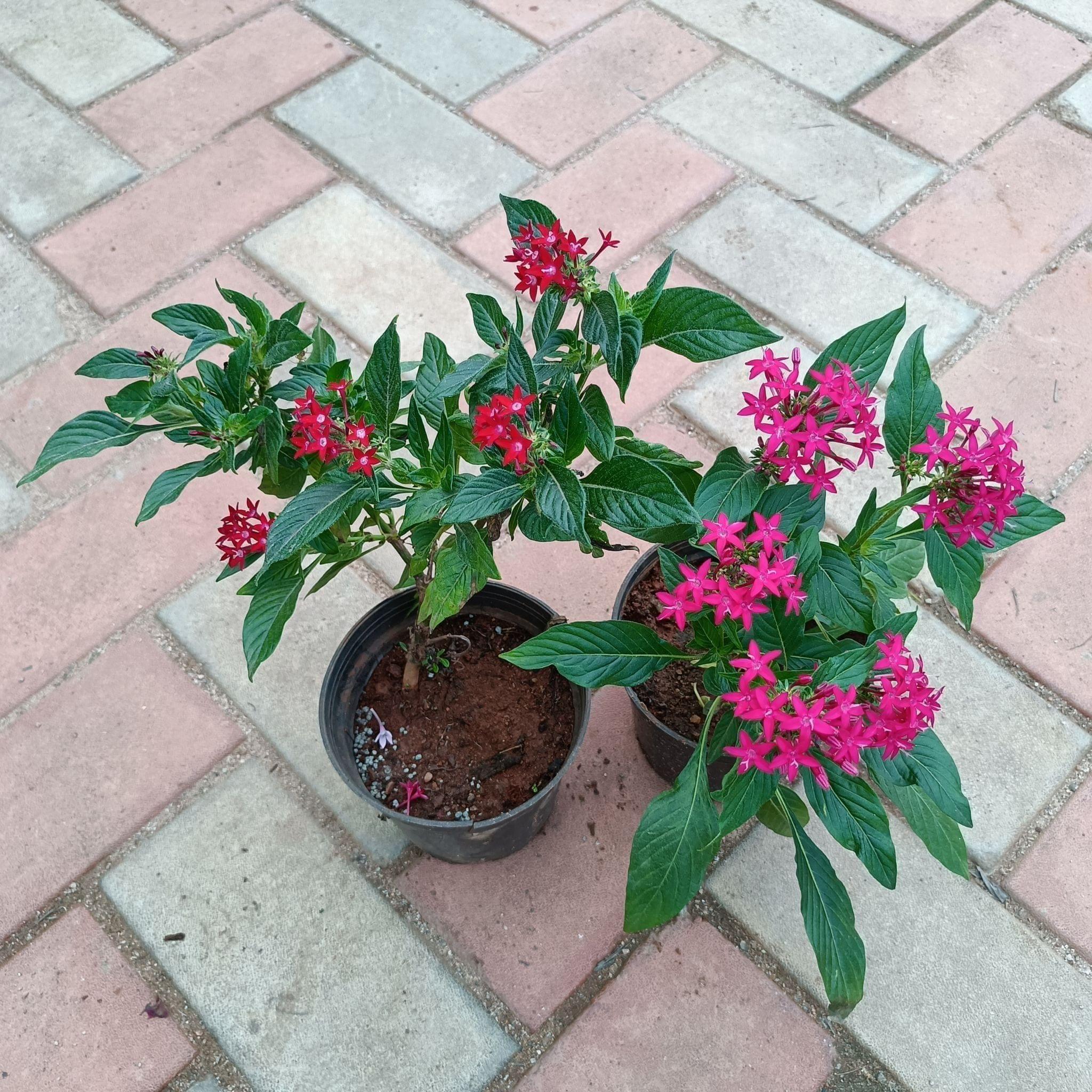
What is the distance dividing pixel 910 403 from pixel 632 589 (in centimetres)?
51

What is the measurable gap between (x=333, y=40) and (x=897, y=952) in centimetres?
240

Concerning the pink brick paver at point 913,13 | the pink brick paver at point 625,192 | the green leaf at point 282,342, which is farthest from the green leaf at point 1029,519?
the pink brick paver at point 913,13

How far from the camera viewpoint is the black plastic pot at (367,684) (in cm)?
133

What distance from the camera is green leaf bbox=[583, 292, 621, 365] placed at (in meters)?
0.97

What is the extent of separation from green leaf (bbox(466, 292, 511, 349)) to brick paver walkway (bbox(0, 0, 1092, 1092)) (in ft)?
2.43

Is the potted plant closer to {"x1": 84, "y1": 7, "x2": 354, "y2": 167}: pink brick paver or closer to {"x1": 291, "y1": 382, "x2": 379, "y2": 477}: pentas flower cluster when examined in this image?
{"x1": 291, "y1": 382, "x2": 379, "y2": 477}: pentas flower cluster

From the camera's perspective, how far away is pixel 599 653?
1.18 metres

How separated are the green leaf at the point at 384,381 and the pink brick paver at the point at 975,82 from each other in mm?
1778

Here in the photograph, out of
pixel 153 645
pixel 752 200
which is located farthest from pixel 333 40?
A: pixel 153 645

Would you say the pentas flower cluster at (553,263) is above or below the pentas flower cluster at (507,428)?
above

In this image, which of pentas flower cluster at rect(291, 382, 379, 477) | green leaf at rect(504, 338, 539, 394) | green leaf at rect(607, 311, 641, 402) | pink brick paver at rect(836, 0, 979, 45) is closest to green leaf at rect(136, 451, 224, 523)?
pentas flower cluster at rect(291, 382, 379, 477)

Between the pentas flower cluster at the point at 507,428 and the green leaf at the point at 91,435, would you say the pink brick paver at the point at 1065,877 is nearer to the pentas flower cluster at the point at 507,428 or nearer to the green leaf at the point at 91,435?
the pentas flower cluster at the point at 507,428

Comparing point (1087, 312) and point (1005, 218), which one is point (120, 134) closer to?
point (1005, 218)

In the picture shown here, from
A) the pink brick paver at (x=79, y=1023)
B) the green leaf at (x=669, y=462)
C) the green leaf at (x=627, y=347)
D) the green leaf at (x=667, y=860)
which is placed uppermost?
the green leaf at (x=627, y=347)
